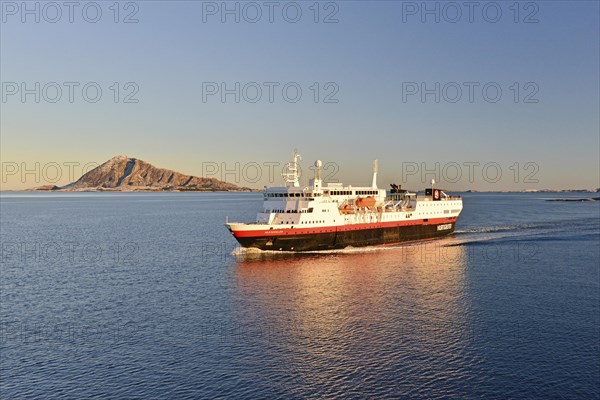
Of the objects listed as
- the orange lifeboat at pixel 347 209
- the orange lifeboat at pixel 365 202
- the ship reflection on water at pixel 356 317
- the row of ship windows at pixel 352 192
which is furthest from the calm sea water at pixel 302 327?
the row of ship windows at pixel 352 192

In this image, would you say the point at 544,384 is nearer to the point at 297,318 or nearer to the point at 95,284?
the point at 297,318

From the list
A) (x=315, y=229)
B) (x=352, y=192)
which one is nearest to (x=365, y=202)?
(x=352, y=192)

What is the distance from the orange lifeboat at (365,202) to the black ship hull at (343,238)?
4.78 m

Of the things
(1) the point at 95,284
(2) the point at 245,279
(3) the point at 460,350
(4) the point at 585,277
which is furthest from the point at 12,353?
(4) the point at 585,277

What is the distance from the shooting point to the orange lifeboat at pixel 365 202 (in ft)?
266

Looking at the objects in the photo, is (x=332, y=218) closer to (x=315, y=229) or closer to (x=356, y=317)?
(x=315, y=229)

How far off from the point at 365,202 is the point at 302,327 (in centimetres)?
4756

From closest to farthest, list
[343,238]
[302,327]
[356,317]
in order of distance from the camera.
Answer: [302,327] → [356,317] → [343,238]

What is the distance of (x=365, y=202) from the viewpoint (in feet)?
267

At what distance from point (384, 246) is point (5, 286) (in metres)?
58.8

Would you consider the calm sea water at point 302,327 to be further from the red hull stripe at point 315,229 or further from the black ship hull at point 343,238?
the red hull stripe at point 315,229

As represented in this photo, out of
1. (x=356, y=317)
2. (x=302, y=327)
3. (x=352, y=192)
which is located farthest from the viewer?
(x=352, y=192)

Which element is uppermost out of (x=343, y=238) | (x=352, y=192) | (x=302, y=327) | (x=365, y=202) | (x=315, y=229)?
(x=352, y=192)

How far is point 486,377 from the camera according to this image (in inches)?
1096
